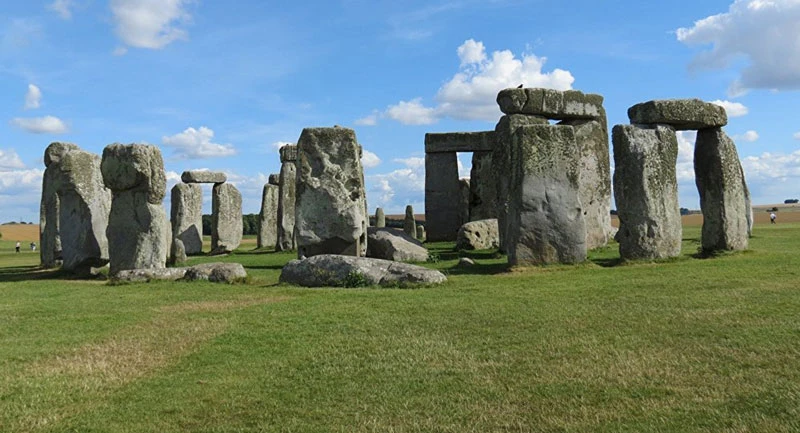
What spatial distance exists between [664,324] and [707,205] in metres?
8.16

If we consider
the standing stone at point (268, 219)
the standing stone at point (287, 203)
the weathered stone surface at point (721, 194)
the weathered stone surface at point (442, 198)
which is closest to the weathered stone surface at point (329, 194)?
the standing stone at point (287, 203)

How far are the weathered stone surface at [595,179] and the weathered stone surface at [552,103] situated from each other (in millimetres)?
355

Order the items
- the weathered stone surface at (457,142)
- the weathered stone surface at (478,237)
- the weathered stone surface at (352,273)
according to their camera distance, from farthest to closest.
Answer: the weathered stone surface at (457,142) < the weathered stone surface at (478,237) < the weathered stone surface at (352,273)

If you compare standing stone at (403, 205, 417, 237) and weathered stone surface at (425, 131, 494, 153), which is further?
standing stone at (403, 205, 417, 237)

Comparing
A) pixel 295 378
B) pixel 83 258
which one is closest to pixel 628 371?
pixel 295 378

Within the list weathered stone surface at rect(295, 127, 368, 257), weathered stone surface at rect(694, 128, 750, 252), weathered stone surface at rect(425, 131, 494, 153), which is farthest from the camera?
weathered stone surface at rect(425, 131, 494, 153)

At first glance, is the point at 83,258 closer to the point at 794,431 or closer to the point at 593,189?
the point at 593,189

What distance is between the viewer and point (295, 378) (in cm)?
586

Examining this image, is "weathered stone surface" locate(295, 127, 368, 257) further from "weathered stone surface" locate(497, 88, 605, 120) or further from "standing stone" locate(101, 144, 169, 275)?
"weathered stone surface" locate(497, 88, 605, 120)

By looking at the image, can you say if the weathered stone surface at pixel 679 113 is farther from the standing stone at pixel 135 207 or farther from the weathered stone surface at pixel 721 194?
the standing stone at pixel 135 207

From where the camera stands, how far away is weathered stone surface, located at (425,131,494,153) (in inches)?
989

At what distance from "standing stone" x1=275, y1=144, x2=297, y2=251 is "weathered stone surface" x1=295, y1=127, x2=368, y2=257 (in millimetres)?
6355

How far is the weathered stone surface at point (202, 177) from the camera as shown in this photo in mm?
26062

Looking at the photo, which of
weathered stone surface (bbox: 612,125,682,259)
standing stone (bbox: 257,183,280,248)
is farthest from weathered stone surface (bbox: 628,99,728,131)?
standing stone (bbox: 257,183,280,248)
